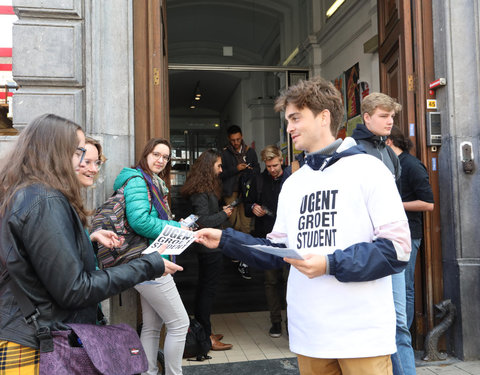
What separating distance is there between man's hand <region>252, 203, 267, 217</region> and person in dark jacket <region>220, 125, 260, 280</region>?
0.77 meters

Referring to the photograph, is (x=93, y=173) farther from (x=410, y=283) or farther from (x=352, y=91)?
(x=352, y=91)

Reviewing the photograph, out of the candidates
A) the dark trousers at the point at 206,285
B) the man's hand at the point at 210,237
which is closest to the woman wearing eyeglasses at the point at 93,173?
the man's hand at the point at 210,237

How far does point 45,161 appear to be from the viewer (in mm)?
1813

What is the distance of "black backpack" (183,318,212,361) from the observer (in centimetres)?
443

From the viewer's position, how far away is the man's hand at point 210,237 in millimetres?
2244

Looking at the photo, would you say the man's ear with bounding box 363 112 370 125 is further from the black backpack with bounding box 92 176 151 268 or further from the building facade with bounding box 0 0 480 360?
the black backpack with bounding box 92 176 151 268

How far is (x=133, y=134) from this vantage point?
4.17m

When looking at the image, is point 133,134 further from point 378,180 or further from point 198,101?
point 198,101

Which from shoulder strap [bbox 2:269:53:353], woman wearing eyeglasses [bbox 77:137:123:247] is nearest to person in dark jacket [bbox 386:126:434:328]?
woman wearing eyeglasses [bbox 77:137:123:247]

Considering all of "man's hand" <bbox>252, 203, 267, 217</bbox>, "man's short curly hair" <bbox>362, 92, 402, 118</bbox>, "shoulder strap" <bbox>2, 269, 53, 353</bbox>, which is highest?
"man's short curly hair" <bbox>362, 92, 402, 118</bbox>

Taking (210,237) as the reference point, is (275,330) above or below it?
below

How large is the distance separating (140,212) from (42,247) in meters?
1.76

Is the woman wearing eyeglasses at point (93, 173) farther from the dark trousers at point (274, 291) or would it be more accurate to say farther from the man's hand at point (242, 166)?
the man's hand at point (242, 166)

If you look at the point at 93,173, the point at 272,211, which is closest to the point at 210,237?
the point at 93,173
